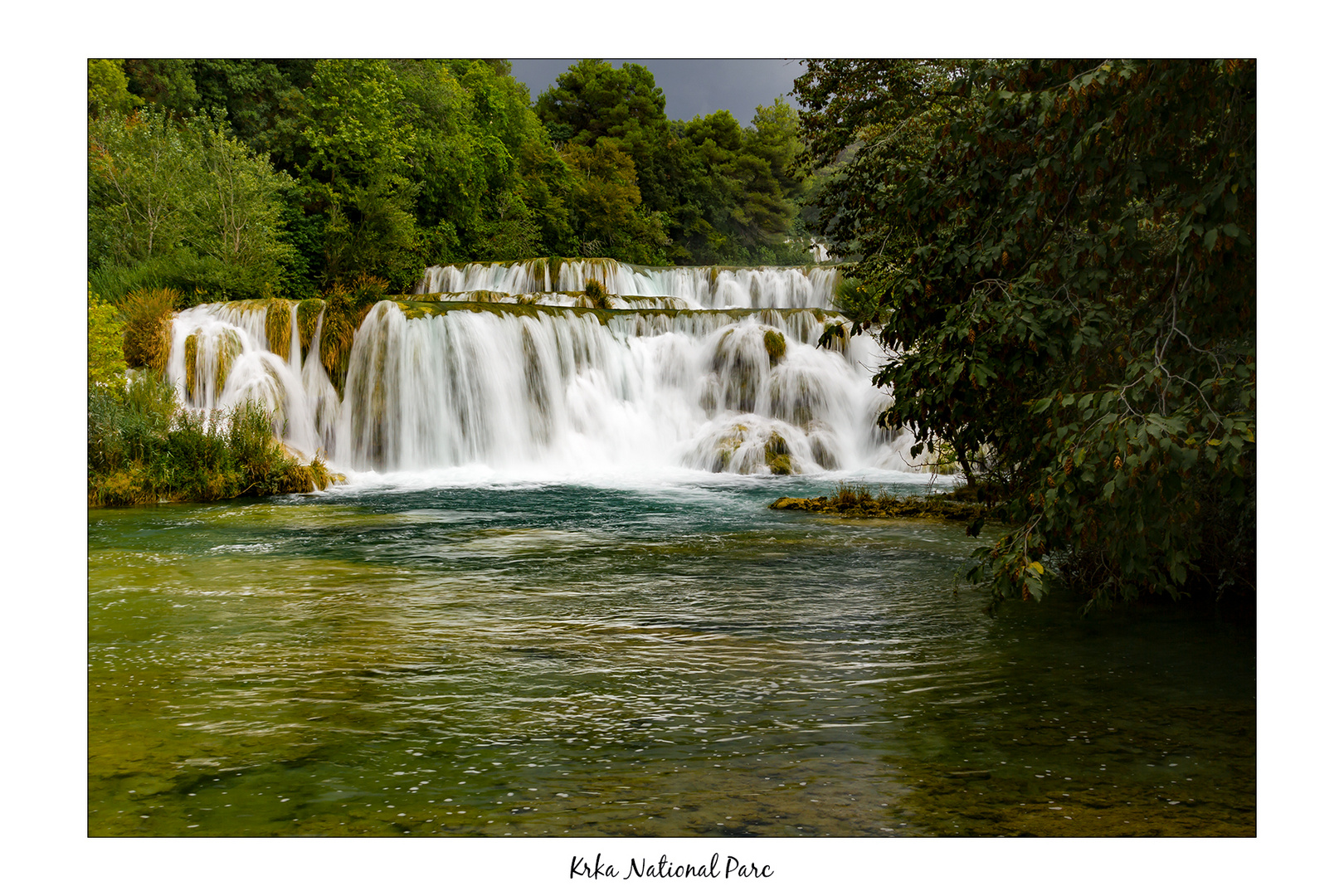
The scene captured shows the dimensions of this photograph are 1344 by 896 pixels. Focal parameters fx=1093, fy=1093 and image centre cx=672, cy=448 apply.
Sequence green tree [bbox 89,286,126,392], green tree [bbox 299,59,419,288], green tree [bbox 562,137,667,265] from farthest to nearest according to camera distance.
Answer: green tree [bbox 299,59,419,288], green tree [bbox 562,137,667,265], green tree [bbox 89,286,126,392]

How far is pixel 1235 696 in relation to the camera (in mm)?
5543

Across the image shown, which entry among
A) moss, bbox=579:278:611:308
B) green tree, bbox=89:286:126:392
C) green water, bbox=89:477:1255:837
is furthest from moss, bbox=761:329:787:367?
green water, bbox=89:477:1255:837

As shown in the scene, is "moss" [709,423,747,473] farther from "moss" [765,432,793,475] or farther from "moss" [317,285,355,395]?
"moss" [317,285,355,395]

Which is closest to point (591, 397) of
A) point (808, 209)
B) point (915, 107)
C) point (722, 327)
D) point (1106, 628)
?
point (722, 327)

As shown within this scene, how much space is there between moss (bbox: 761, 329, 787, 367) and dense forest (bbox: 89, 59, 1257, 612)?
1.74 meters

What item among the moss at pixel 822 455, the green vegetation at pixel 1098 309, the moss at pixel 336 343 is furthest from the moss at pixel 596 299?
the green vegetation at pixel 1098 309

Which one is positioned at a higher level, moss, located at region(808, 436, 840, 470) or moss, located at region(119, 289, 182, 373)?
moss, located at region(119, 289, 182, 373)

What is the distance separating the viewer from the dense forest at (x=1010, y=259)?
522 centimetres

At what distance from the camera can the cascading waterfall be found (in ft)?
60.2

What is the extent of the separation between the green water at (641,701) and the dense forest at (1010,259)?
631 millimetres

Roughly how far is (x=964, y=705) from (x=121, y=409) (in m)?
12.2

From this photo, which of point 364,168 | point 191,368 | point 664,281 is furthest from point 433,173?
point 191,368

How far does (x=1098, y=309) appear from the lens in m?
5.69

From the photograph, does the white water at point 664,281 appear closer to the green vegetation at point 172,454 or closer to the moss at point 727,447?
the moss at point 727,447
